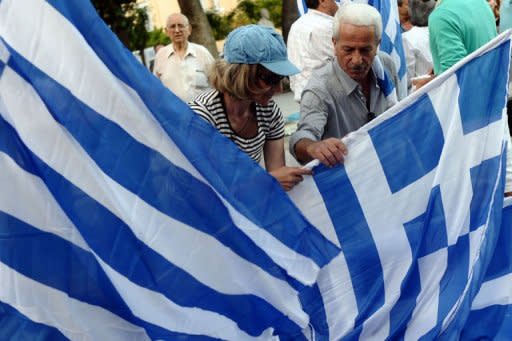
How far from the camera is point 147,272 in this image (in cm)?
322

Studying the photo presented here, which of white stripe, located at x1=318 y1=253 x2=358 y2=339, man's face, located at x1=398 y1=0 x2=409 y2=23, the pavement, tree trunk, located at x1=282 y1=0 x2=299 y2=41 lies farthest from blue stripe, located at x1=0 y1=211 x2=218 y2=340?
tree trunk, located at x1=282 y1=0 x2=299 y2=41

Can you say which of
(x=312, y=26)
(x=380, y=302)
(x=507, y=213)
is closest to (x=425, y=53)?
(x=312, y=26)

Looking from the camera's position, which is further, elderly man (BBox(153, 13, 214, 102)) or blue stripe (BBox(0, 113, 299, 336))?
elderly man (BBox(153, 13, 214, 102))

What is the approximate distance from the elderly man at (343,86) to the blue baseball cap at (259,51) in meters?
0.37

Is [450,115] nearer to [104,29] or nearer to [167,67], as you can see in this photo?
[104,29]

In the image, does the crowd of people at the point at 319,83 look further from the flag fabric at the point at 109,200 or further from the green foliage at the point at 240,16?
the green foliage at the point at 240,16

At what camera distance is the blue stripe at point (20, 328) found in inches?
122

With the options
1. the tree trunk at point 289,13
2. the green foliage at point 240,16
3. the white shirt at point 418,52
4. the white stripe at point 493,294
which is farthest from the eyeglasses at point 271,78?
the green foliage at point 240,16

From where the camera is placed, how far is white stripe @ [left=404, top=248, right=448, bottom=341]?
379 cm

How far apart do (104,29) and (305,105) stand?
111 centimetres

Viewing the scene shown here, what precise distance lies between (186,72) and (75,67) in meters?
4.72

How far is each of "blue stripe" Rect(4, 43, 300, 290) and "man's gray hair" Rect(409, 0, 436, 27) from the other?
3.82 meters

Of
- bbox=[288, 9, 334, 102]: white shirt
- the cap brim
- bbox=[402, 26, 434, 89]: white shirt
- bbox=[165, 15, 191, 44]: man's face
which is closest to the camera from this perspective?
the cap brim

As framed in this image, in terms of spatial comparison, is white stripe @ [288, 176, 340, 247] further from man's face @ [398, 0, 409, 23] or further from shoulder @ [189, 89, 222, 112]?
man's face @ [398, 0, 409, 23]
